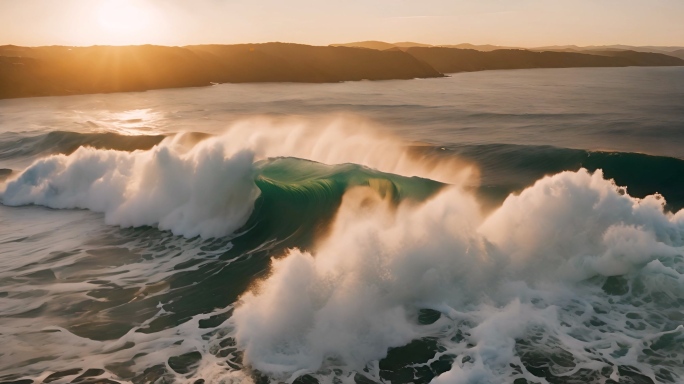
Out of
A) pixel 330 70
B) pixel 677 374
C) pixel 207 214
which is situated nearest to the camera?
pixel 677 374

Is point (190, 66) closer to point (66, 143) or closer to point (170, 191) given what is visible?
point (66, 143)

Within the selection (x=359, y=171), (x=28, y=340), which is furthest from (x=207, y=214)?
(x=28, y=340)

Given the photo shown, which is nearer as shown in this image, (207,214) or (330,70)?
(207,214)

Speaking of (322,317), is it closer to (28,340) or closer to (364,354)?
(364,354)

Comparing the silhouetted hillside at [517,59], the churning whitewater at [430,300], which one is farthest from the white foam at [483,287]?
the silhouetted hillside at [517,59]

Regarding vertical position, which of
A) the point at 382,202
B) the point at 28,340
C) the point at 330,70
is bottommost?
the point at 28,340

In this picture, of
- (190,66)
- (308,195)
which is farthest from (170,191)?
(190,66)
